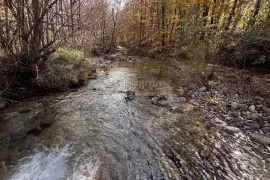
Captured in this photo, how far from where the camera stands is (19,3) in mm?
6613

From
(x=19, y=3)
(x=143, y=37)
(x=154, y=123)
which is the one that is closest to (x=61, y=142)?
(x=154, y=123)

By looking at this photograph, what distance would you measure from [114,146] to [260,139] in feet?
10.5

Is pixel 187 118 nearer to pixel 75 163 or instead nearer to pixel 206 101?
pixel 206 101

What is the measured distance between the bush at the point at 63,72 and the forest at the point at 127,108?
0.04 meters

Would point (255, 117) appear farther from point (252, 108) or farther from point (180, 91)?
point (180, 91)

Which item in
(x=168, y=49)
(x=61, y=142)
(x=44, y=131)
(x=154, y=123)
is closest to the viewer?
(x=61, y=142)

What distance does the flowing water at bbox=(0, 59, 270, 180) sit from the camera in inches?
155

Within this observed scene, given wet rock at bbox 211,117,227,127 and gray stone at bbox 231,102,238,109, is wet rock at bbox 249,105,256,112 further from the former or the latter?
wet rock at bbox 211,117,227,127

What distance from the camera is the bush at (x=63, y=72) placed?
776 cm

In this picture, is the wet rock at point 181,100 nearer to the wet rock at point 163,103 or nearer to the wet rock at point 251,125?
the wet rock at point 163,103

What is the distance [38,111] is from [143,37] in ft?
53.0

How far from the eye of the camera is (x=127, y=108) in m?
6.86

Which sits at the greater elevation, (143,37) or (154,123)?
(143,37)

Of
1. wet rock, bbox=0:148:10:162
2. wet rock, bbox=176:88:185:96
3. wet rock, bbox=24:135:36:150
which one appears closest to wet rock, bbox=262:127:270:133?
wet rock, bbox=176:88:185:96
